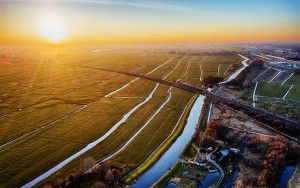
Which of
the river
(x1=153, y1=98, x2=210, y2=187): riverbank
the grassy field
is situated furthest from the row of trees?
the grassy field

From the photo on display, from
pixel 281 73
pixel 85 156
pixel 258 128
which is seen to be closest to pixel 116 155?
pixel 85 156

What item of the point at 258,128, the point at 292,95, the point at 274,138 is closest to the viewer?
the point at 274,138

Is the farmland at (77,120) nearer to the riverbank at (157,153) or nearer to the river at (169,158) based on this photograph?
the riverbank at (157,153)

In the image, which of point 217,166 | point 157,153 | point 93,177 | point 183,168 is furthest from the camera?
point 157,153

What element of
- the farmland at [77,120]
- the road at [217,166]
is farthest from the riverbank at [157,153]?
the road at [217,166]

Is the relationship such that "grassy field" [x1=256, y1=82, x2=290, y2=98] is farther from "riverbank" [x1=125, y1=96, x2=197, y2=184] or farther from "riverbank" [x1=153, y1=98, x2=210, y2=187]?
"riverbank" [x1=153, y1=98, x2=210, y2=187]

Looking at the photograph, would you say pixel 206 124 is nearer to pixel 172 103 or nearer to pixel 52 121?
pixel 172 103

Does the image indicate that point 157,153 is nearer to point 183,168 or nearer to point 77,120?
point 183,168

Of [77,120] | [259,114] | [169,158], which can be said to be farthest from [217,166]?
[77,120]

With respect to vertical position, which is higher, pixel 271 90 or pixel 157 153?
pixel 157 153

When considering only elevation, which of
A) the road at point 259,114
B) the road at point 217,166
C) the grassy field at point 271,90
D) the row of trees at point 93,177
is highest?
the row of trees at point 93,177

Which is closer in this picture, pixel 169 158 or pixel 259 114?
pixel 169 158
